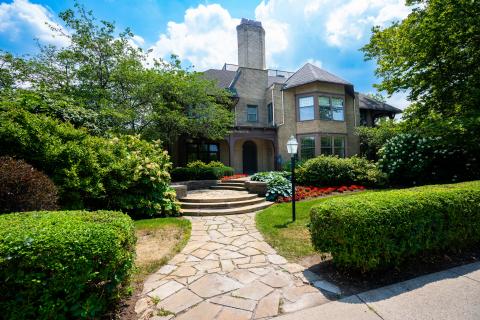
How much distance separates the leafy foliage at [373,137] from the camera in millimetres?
15418

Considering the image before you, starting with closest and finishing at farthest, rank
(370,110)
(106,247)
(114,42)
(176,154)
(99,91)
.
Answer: (106,247), (99,91), (114,42), (176,154), (370,110)

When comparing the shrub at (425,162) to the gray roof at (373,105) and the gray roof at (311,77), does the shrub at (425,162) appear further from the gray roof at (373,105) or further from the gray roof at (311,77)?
the gray roof at (373,105)

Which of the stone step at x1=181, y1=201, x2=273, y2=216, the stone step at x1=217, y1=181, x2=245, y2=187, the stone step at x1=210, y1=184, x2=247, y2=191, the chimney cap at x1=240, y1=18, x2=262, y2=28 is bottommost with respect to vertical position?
the stone step at x1=181, y1=201, x2=273, y2=216

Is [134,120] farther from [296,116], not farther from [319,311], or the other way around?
[319,311]

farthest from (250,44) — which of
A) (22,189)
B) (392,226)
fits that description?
(392,226)

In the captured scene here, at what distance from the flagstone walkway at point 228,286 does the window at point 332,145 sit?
12079 mm

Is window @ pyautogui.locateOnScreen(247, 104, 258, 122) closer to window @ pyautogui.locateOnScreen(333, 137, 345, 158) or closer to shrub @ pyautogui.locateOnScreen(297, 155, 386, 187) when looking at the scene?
window @ pyautogui.locateOnScreen(333, 137, 345, 158)

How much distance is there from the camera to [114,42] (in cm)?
1120

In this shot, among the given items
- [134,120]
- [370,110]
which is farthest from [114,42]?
[370,110]

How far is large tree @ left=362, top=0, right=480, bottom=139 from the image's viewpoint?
7.71 metres

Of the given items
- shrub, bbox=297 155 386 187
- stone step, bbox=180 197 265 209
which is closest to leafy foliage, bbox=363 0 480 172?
shrub, bbox=297 155 386 187

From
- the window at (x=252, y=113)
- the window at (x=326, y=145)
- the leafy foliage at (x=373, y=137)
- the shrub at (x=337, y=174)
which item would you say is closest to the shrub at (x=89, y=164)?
the shrub at (x=337, y=174)

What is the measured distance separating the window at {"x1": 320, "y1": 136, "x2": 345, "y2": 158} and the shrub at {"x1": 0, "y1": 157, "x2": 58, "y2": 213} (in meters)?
14.3

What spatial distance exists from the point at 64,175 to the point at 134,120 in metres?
6.85
